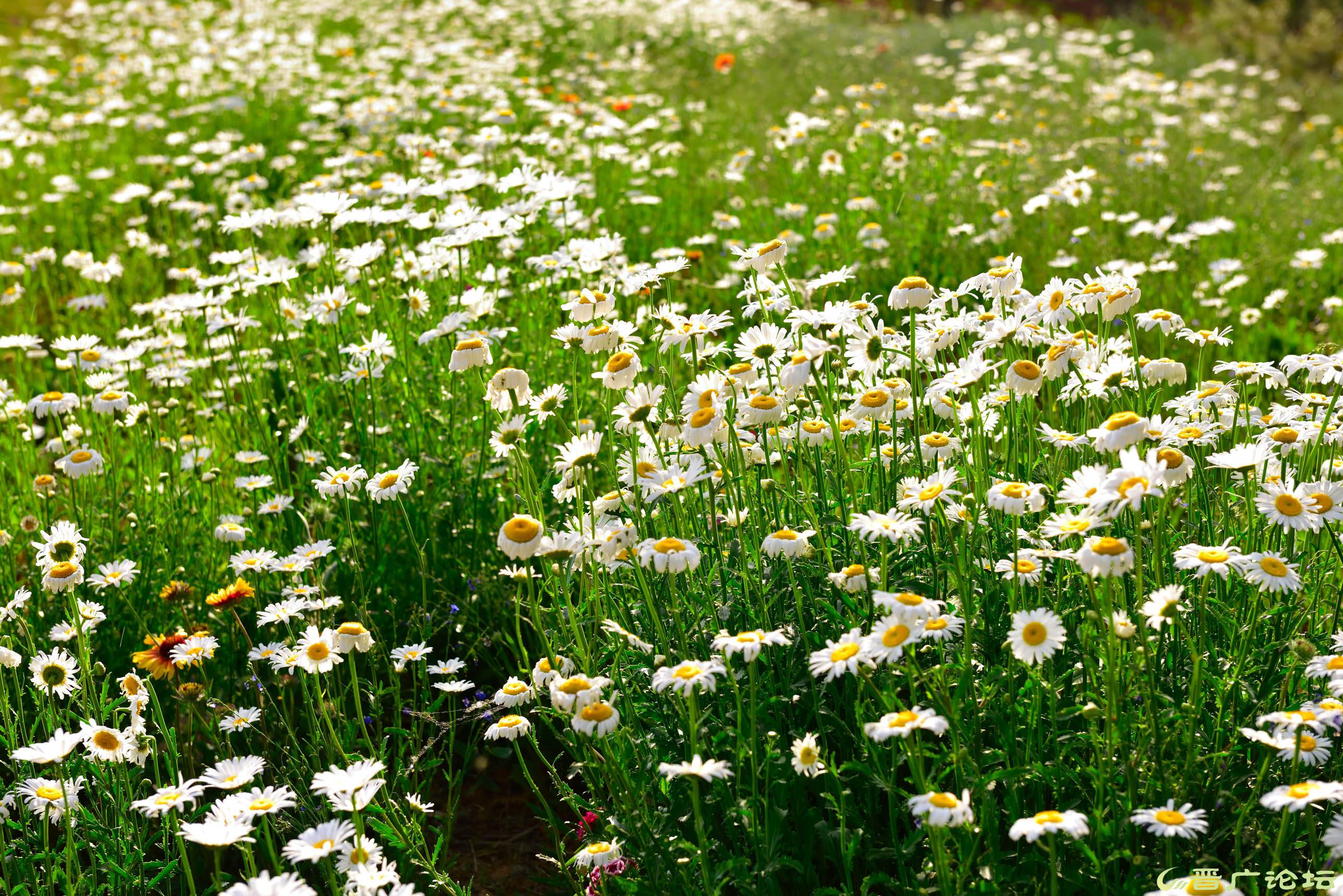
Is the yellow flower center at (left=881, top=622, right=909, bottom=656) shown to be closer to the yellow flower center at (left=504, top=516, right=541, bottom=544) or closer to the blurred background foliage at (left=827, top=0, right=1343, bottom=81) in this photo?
the yellow flower center at (left=504, top=516, right=541, bottom=544)

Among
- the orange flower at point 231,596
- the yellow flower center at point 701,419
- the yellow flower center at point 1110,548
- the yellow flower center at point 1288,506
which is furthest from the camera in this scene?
the orange flower at point 231,596

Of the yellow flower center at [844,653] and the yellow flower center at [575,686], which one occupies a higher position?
the yellow flower center at [844,653]

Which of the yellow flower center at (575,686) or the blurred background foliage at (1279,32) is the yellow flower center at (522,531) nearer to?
the yellow flower center at (575,686)

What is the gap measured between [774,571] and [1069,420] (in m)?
0.91

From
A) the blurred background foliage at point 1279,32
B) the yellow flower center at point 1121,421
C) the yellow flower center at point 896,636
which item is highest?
the yellow flower center at point 1121,421

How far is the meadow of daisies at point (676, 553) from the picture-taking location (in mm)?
1837

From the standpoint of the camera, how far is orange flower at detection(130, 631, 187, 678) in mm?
2381

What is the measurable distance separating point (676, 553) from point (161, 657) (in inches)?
50.4

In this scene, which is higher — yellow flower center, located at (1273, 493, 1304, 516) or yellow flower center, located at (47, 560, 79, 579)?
yellow flower center, located at (1273, 493, 1304, 516)

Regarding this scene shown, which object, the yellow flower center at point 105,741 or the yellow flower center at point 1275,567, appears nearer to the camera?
the yellow flower center at point 1275,567

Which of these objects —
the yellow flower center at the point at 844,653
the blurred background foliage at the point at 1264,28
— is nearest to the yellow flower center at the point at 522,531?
the yellow flower center at the point at 844,653

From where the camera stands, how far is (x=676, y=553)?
6.36ft

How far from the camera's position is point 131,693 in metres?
2.30

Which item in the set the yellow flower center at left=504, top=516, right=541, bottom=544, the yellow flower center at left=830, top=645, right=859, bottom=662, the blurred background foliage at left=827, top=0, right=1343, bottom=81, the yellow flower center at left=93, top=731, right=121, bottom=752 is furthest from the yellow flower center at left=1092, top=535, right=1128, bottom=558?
the blurred background foliage at left=827, top=0, right=1343, bottom=81
